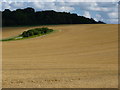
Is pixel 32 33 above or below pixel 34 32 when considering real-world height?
below

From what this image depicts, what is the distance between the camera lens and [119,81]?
10555 mm

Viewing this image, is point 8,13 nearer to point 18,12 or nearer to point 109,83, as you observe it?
point 18,12

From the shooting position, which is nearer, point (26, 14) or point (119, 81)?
point (119, 81)

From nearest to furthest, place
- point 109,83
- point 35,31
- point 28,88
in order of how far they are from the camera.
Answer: point 28,88 → point 109,83 → point 35,31

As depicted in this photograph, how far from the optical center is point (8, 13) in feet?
265

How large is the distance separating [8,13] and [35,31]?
23446 mm

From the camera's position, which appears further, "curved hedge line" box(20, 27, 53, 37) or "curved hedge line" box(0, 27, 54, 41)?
"curved hedge line" box(20, 27, 53, 37)

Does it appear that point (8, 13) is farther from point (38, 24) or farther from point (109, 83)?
point (109, 83)

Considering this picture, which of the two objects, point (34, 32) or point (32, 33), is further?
point (34, 32)

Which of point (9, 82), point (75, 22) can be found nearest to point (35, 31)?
point (75, 22)

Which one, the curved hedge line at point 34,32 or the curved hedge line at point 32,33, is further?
the curved hedge line at point 34,32

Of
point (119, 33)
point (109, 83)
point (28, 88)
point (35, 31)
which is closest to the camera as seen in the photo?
point (28, 88)

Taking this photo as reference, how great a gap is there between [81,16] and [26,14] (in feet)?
48.8

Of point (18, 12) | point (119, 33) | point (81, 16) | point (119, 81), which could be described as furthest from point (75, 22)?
point (119, 81)
